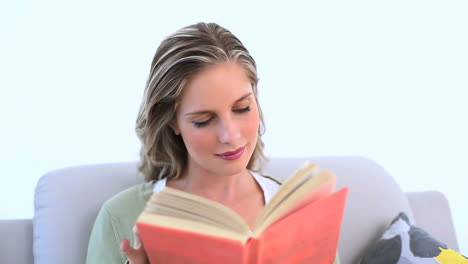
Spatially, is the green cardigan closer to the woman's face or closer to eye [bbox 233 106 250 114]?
the woman's face

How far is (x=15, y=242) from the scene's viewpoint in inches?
64.5

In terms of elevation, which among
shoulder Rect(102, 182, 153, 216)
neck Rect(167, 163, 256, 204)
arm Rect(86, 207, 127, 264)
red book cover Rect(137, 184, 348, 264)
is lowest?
arm Rect(86, 207, 127, 264)

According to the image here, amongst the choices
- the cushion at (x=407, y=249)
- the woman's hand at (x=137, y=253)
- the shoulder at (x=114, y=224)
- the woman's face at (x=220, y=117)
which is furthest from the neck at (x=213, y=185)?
Answer: the woman's hand at (x=137, y=253)

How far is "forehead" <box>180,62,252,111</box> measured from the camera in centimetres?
129

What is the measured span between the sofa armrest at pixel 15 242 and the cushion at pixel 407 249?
0.94 m

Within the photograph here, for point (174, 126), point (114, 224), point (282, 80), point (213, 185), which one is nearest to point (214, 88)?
point (174, 126)

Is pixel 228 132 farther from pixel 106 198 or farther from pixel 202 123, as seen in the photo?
pixel 106 198

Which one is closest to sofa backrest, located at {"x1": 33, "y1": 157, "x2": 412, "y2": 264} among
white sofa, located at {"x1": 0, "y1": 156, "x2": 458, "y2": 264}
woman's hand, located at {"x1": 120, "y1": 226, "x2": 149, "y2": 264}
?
white sofa, located at {"x1": 0, "y1": 156, "x2": 458, "y2": 264}

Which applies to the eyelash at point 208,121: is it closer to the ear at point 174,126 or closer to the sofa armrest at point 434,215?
the ear at point 174,126

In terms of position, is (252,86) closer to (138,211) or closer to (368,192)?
(138,211)

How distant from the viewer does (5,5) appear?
6.84 feet

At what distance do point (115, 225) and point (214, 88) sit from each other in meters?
0.47

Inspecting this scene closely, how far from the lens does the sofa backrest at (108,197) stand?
159cm

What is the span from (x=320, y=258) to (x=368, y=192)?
81 centimetres
